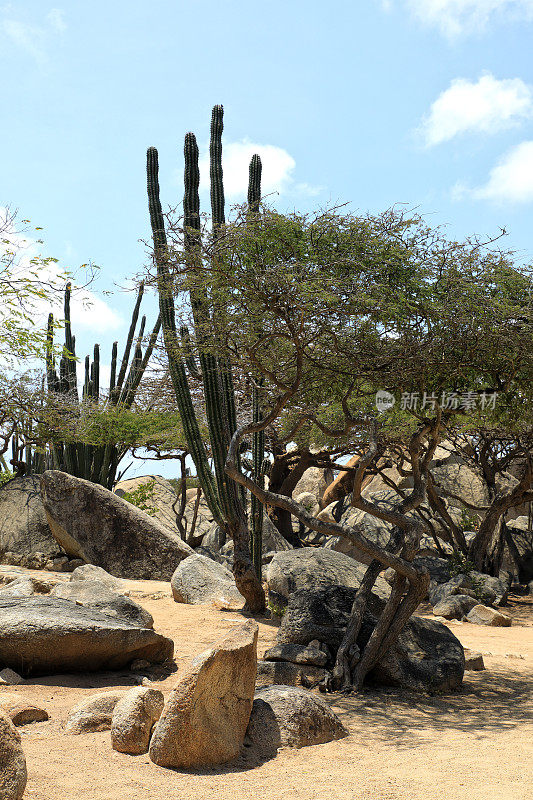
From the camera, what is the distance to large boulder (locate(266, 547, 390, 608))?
29.9 feet

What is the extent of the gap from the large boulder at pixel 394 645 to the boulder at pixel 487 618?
14.5ft

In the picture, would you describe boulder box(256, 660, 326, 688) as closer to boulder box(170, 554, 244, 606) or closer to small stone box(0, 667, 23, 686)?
small stone box(0, 667, 23, 686)

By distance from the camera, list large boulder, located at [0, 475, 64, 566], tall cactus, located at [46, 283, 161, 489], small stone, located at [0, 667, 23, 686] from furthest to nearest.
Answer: tall cactus, located at [46, 283, 161, 489], large boulder, located at [0, 475, 64, 566], small stone, located at [0, 667, 23, 686]

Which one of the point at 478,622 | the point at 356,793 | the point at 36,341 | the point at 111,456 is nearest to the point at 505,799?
the point at 356,793

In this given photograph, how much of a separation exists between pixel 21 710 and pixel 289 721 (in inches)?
77.3

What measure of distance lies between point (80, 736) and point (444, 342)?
4968 millimetres

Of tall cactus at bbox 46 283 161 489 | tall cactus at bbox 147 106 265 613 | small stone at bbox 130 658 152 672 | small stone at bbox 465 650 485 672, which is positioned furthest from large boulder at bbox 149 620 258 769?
tall cactus at bbox 46 283 161 489

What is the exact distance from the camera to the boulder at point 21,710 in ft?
16.4

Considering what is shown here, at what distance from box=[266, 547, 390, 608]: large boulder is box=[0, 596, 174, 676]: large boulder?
106 inches

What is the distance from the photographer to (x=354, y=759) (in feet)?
15.7

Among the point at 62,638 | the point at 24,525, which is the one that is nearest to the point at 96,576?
the point at 24,525

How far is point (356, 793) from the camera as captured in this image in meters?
4.02

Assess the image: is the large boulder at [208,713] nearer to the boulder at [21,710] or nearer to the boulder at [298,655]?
the boulder at [21,710]

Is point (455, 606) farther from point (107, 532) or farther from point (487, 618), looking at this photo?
point (107, 532)
